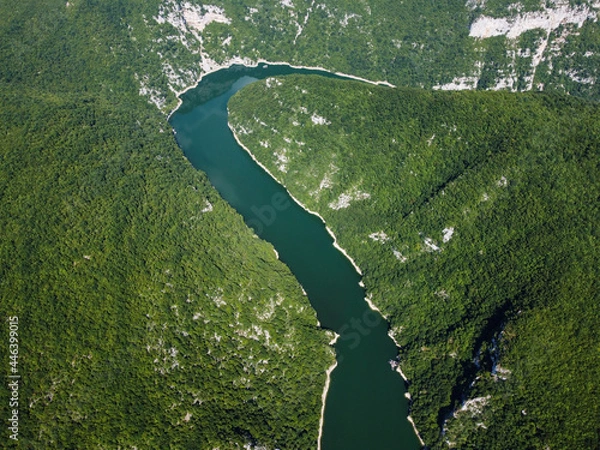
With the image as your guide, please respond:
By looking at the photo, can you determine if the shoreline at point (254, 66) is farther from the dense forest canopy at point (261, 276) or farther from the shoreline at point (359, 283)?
the dense forest canopy at point (261, 276)

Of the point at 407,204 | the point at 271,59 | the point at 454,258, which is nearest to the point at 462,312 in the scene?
the point at 454,258

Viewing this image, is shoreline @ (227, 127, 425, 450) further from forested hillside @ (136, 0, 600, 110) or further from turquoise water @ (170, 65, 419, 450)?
forested hillside @ (136, 0, 600, 110)

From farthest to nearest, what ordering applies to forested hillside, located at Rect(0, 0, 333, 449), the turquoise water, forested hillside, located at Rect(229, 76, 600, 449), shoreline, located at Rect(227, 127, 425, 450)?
the turquoise water
shoreline, located at Rect(227, 127, 425, 450)
forested hillside, located at Rect(229, 76, 600, 449)
forested hillside, located at Rect(0, 0, 333, 449)

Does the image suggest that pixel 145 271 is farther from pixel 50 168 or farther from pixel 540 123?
pixel 540 123

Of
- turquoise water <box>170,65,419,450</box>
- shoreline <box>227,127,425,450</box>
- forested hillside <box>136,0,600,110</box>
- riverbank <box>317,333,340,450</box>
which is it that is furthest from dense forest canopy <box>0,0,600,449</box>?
forested hillside <box>136,0,600,110</box>

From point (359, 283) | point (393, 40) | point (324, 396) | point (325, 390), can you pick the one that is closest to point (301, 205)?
point (359, 283)

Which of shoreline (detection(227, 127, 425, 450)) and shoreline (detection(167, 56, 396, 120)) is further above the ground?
shoreline (detection(167, 56, 396, 120))
